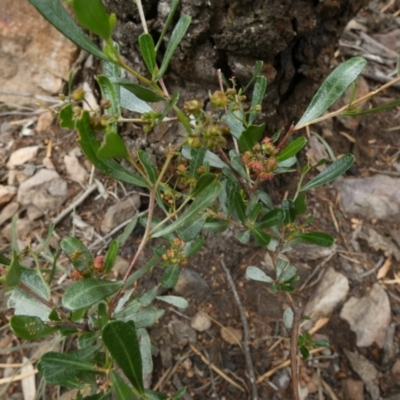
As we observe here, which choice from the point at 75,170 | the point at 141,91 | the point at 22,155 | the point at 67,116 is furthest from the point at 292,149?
the point at 22,155

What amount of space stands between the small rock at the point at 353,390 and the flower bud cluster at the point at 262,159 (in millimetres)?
812

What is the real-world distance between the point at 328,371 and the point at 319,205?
58cm

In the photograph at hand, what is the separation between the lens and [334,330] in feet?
4.86

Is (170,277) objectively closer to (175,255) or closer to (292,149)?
(175,255)

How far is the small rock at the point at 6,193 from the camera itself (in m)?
1.70

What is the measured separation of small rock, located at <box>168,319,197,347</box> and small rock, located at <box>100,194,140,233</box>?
41 centimetres

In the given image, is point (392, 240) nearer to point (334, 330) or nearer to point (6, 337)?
point (334, 330)

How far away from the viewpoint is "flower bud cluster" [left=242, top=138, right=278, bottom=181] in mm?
872

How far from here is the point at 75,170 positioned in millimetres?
1785

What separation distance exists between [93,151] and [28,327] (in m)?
0.31

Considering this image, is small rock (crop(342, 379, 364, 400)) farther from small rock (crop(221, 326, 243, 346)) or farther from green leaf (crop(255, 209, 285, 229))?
green leaf (crop(255, 209, 285, 229))

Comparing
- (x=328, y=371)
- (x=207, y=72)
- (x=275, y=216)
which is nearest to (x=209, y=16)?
(x=207, y=72)

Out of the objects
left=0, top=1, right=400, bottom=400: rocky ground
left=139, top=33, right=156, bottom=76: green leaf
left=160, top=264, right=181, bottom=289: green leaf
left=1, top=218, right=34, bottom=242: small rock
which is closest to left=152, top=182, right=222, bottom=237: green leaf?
left=139, top=33, right=156, bottom=76: green leaf

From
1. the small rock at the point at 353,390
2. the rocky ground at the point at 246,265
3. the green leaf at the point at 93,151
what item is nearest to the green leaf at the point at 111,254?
the green leaf at the point at 93,151
